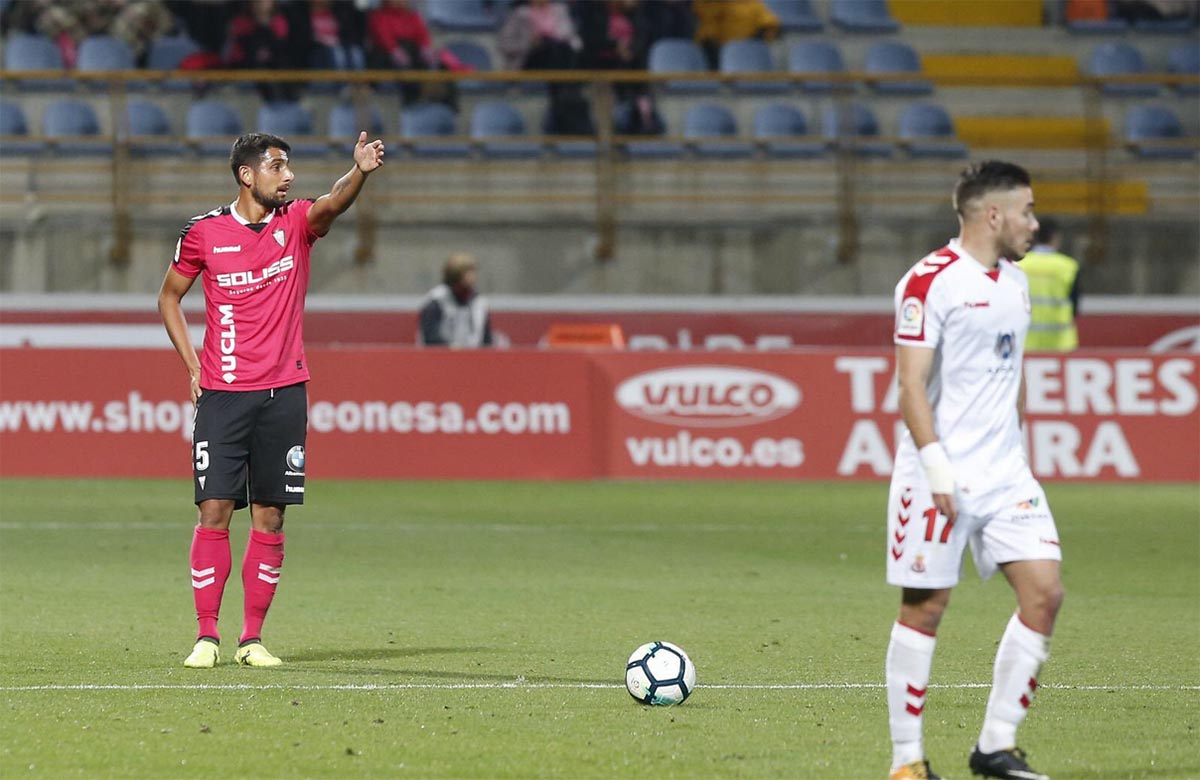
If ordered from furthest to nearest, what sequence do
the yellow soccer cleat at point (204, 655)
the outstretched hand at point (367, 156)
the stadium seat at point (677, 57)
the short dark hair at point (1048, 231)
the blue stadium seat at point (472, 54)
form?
the blue stadium seat at point (472, 54), the stadium seat at point (677, 57), the short dark hair at point (1048, 231), the yellow soccer cleat at point (204, 655), the outstretched hand at point (367, 156)

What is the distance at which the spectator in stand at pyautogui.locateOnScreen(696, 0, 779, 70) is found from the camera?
23516 mm

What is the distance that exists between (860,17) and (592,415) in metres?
9.14

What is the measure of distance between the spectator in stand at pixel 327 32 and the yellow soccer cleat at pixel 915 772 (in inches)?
697

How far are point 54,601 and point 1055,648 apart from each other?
4.78 m

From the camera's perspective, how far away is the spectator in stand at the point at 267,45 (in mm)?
21781

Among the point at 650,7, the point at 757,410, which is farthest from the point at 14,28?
the point at 757,410

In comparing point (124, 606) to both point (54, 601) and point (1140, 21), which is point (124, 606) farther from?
point (1140, 21)

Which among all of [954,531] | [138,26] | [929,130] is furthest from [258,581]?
[929,130]

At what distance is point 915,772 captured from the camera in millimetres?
5320

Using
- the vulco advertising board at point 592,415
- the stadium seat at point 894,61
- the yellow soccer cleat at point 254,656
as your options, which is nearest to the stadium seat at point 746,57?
the stadium seat at point 894,61

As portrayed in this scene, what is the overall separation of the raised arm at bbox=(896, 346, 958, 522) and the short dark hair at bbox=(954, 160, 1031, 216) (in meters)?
0.45

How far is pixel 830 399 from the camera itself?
17000 mm

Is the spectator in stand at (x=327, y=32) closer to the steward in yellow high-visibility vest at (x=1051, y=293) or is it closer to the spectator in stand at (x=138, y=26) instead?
the spectator in stand at (x=138, y=26)

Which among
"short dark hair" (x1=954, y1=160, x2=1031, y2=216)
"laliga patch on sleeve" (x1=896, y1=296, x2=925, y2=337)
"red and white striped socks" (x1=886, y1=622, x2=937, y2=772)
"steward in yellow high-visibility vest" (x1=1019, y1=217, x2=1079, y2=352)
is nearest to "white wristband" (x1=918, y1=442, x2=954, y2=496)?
"laliga patch on sleeve" (x1=896, y1=296, x2=925, y2=337)
